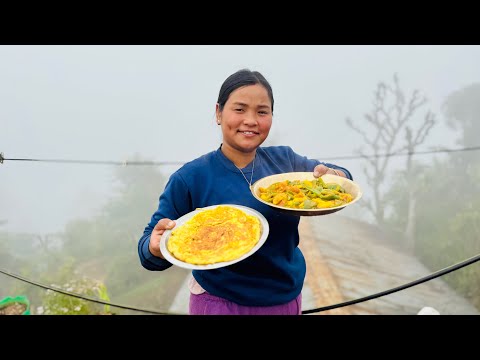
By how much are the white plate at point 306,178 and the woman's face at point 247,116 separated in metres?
0.16

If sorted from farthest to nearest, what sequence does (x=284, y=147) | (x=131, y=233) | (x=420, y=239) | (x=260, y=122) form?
(x=131, y=233) < (x=420, y=239) < (x=284, y=147) < (x=260, y=122)

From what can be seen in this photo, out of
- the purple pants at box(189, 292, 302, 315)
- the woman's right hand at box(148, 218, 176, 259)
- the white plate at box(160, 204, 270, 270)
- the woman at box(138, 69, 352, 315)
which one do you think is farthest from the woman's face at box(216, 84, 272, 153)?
the purple pants at box(189, 292, 302, 315)

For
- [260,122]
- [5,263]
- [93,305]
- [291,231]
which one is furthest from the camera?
[5,263]

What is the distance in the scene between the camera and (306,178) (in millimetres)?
1432

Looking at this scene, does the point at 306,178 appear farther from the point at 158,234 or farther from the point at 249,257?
the point at 158,234

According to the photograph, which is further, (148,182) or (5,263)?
(148,182)

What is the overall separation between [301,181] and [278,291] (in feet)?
1.46

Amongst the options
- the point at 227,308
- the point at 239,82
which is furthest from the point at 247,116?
the point at 227,308

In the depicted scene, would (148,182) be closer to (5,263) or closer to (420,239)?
(5,263)

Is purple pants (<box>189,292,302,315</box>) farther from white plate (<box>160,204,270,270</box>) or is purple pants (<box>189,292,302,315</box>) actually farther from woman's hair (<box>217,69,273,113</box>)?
woman's hair (<box>217,69,273,113</box>)

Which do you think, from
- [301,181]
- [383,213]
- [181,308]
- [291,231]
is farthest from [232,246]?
[383,213]

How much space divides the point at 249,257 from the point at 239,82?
2.10ft

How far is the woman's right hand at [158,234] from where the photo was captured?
3.98 ft

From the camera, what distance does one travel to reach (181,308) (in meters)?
8.66
